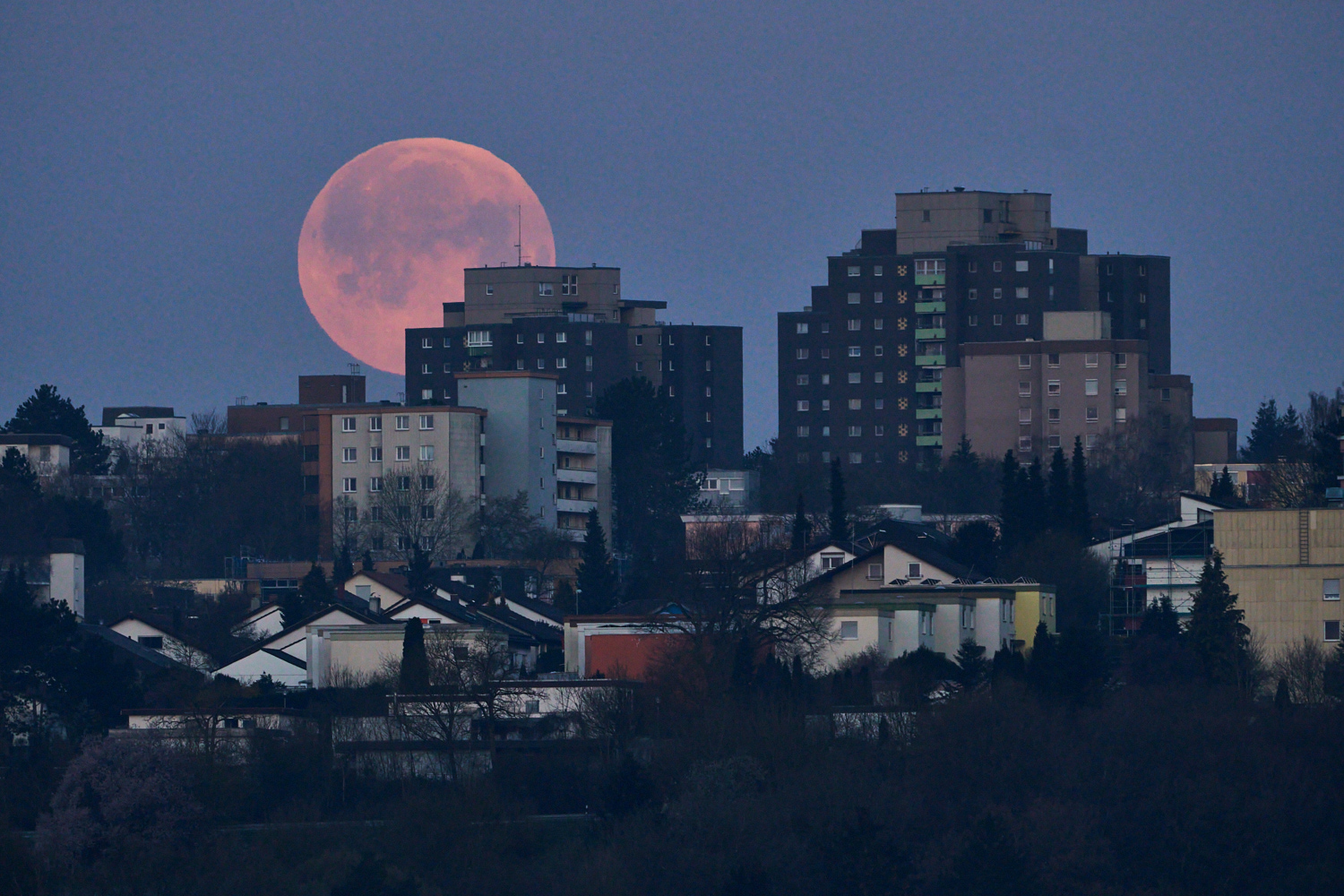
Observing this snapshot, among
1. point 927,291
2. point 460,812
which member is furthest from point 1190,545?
point 927,291

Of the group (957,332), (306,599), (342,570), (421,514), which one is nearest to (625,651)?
(306,599)

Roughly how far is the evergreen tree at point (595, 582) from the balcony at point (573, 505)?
27.1 metres

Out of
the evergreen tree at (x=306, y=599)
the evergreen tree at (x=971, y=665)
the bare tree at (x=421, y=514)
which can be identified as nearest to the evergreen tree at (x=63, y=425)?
the bare tree at (x=421, y=514)

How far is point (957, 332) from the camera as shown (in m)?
134

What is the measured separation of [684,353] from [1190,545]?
72.4 metres

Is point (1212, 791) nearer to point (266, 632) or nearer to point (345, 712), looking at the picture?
point (345, 712)

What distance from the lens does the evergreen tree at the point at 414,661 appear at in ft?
198

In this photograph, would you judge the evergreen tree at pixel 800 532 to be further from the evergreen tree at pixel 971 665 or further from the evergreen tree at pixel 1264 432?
the evergreen tree at pixel 1264 432

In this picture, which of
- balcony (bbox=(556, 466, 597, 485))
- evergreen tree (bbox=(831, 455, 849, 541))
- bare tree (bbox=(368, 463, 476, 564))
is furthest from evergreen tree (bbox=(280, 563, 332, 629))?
balcony (bbox=(556, 466, 597, 485))

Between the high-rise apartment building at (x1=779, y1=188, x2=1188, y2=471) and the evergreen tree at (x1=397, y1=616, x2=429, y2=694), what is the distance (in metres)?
67.8

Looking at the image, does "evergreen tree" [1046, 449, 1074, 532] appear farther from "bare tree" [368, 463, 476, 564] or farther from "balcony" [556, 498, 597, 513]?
"balcony" [556, 498, 597, 513]

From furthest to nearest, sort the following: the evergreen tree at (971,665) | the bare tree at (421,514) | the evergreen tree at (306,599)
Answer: the bare tree at (421,514), the evergreen tree at (306,599), the evergreen tree at (971,665)

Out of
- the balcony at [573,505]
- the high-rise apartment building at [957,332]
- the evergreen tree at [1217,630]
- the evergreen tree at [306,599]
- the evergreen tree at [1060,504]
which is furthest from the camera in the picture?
the high-rise apartment building at [957,332]

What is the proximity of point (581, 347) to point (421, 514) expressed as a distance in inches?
1251
